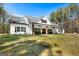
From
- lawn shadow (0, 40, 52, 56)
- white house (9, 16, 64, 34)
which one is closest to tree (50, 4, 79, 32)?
white house (9, 16, 64, 34)

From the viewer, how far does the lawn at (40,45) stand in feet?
8.07

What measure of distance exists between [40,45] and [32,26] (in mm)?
285

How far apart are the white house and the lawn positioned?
0.23 feet

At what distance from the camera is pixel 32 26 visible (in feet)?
8.32

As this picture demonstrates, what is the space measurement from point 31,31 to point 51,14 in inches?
14.2

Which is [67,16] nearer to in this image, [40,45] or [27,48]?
[40,45]

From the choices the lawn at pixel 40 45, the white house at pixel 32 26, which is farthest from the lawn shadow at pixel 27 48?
the white house at pixel 32 26

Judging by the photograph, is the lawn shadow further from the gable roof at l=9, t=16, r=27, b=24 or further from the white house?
the gable roof at l=9, t=16, r=27, b=24

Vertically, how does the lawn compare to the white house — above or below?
below

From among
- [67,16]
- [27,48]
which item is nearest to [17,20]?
[27,48]

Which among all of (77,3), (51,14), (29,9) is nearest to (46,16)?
(51,14)

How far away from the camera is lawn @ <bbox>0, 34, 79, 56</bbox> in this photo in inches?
96.8

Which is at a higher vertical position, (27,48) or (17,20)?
(17,20)

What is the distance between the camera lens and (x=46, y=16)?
99.2 inches
